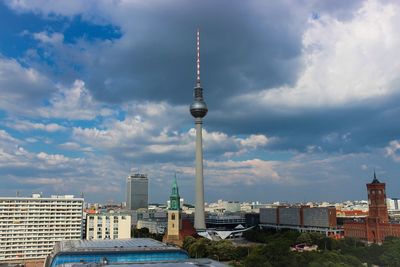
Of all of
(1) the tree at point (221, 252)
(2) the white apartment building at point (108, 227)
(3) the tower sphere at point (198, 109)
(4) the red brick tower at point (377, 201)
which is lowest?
(1) the tree at point (221, 252)

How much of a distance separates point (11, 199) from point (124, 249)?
202ft

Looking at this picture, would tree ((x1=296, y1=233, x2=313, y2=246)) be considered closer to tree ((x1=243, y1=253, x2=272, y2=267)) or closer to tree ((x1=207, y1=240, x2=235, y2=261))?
tree ((x1=207, y1=240, x2=235, y2=261))

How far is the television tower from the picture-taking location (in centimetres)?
16538

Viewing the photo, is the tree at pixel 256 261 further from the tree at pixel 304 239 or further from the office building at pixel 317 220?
the office building at pixel 317 220

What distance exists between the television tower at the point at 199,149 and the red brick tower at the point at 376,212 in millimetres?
61786

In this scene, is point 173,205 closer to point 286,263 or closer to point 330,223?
point 286,263

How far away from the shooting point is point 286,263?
259 ft

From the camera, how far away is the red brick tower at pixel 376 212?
141500mm

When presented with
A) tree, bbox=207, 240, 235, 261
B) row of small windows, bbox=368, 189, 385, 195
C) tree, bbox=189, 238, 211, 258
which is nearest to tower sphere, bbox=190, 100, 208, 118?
row of small windows, bbox=368, 189, 385, 195

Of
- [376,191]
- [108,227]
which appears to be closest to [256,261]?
[108,227]

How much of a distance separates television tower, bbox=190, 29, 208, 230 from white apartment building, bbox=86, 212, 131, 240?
129ft

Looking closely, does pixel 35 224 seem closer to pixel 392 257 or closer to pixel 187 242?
pixel 187 242

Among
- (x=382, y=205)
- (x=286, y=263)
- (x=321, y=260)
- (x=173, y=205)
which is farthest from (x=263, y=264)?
(x=382, y=205)

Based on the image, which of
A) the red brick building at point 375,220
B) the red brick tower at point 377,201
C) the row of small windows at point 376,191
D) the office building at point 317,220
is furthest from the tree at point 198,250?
the office building at point 317,220
